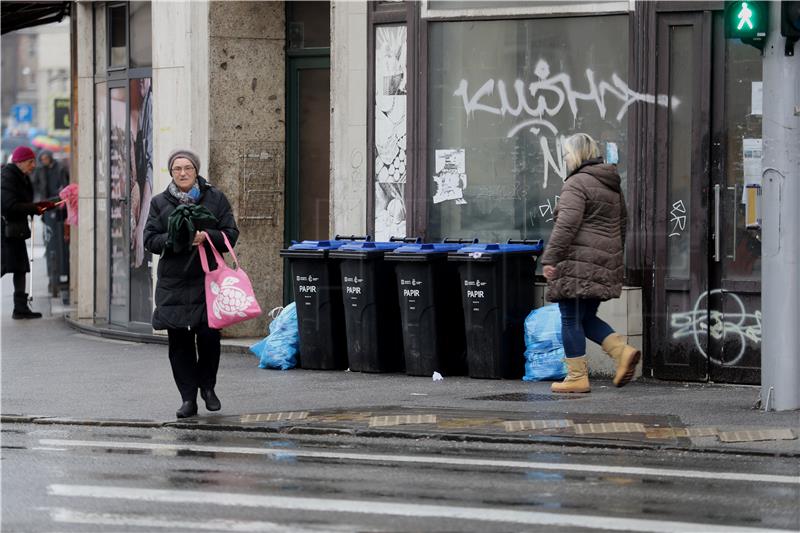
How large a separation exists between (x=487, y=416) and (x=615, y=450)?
144cm

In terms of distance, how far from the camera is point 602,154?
43.6ft

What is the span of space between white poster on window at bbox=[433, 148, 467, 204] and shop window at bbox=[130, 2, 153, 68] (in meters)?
3.95

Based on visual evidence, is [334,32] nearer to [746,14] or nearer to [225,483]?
[746,14]

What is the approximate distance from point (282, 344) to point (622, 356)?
352cm

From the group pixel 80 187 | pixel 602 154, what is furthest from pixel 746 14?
pixel 80 187

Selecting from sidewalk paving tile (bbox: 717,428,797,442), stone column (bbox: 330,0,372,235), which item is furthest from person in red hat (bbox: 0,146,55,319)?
sidewalk paving tile (bbox: 717,428,797,442)

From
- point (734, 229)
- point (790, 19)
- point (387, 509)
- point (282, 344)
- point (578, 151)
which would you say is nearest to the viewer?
point (387, 509)

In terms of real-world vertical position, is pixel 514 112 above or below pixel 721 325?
above

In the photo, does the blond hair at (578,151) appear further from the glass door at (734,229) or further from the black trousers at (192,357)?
the black trousers at (192,357)

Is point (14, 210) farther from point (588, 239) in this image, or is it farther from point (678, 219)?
point (588, 239)

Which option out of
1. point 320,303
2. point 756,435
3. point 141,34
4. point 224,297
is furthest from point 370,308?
point 141,34

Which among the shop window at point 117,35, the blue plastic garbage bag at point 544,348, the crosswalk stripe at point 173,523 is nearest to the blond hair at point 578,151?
the blue plastic garbage bag at point 544,348

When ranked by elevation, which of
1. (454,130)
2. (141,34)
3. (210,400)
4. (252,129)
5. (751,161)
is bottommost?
(210,400)

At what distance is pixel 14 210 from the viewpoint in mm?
19531
